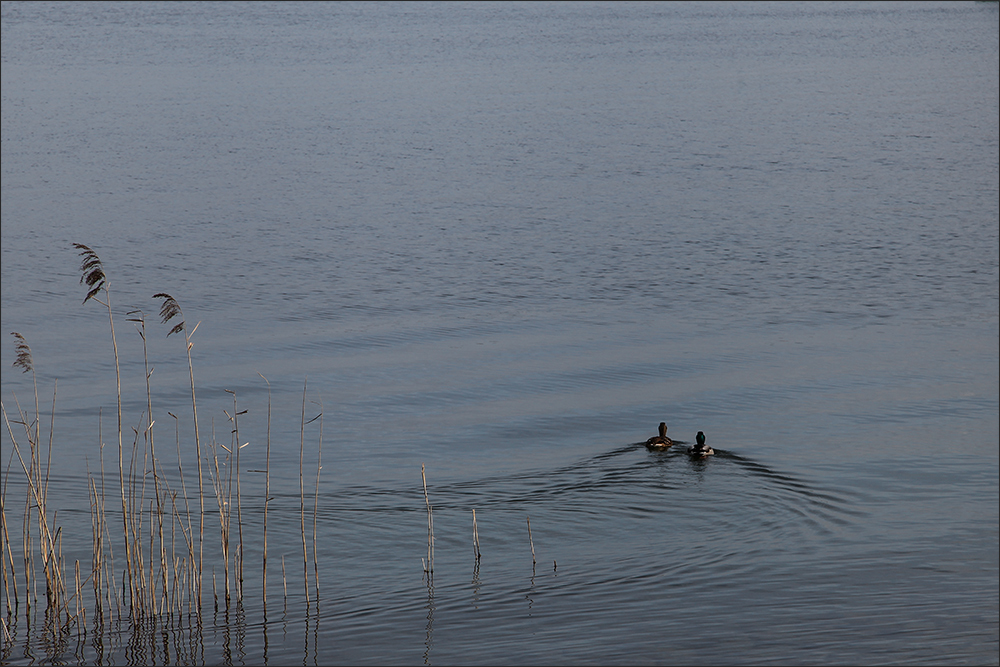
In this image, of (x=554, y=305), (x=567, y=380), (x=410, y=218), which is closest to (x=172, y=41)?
(x=410, y=218)

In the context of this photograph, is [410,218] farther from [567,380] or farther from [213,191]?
[567,380]

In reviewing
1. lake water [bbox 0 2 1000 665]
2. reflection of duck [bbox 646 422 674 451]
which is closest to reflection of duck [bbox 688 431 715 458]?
lake water [bbox 0 2 1000 665]

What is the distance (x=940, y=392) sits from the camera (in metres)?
15.7

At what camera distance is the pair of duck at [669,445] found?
12648mm

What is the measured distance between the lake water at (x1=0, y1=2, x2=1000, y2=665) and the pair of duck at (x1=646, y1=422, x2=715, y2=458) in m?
0.16

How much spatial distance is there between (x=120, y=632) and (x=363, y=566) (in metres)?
2.20

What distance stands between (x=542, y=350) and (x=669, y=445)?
5031mm

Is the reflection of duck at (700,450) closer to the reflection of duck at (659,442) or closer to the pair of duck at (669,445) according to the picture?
the pair of duck at (669,445)

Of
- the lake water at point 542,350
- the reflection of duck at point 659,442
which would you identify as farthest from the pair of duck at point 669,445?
the lake water at point 542,350

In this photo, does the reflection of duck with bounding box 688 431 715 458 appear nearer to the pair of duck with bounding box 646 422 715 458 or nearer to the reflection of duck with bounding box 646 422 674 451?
the pair of duck with bounding box 646 422 715 458

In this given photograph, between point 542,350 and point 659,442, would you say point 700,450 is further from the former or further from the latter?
point 542,350

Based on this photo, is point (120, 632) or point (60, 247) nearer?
point (120, 632)

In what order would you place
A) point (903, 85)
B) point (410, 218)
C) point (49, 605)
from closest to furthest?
point (49, 605)
point (410, 218)
point (903, 85)

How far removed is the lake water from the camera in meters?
8.65
